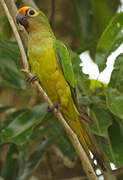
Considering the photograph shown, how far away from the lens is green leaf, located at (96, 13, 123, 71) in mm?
1822

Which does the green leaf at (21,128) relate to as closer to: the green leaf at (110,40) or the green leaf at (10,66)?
the green leaf at (10,66)

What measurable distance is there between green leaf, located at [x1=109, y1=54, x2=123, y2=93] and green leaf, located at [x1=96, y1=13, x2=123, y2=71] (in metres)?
0.09

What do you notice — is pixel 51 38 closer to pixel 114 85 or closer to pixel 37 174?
pixel 114 85

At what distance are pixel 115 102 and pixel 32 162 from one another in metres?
0.74

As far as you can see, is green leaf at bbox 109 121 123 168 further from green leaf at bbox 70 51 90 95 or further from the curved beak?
the curved beak

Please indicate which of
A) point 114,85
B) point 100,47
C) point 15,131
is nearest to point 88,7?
point 100,47

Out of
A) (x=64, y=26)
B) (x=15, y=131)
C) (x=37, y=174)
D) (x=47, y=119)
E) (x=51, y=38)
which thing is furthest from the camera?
(x=64, y=26)

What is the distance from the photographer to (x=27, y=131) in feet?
5.48

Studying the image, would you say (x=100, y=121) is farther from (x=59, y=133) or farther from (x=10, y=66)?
(x=10, y=66)

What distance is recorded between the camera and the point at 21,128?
1682 millimetres

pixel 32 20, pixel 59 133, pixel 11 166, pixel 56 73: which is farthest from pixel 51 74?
pixel 11 166

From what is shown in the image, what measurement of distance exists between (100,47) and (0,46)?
63 centimetres

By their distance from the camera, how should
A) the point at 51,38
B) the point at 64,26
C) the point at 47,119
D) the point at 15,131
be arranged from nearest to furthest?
the point at 15,131 < the point at 51,38 < the point at 47,119 < the point at 64,26

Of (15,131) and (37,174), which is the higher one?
(15,131)
